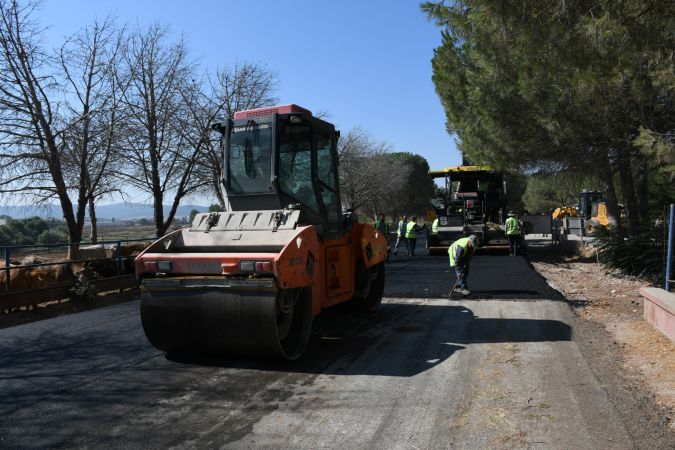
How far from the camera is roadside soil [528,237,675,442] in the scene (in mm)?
4375

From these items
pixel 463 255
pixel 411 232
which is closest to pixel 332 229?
pixel 463 255

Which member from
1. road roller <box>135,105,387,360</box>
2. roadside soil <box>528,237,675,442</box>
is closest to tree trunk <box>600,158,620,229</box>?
roadside soil <box>528,237,675,442</box>

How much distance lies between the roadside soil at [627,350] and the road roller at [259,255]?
298 centimetres

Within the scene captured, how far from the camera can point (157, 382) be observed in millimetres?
5160

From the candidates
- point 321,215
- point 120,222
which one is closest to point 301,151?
point 321,215

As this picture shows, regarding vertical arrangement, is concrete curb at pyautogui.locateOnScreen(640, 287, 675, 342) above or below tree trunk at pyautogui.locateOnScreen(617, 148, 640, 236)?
below

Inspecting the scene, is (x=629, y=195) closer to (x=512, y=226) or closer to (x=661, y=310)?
(x=512, y=226)

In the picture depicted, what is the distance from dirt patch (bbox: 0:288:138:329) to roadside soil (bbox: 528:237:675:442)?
25.7ft

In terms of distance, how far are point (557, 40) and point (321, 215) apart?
362 cm

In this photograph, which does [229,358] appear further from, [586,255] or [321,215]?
[586,255]

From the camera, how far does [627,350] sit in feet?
20.8

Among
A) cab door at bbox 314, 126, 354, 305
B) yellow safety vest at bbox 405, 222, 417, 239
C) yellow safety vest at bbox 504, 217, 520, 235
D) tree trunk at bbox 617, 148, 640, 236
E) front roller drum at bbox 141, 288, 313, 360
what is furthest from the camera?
yellow safety vest at bbox 405, 222, 417, 239

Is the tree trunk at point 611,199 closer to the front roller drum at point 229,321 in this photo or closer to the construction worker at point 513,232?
the construction worker at point 513,232

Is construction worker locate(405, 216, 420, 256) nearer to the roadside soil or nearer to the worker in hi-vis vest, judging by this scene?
the worker in hi-vis vest
